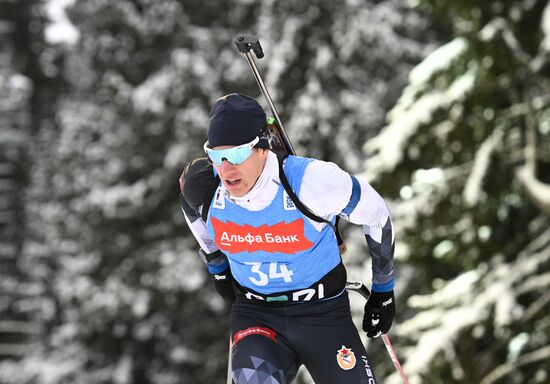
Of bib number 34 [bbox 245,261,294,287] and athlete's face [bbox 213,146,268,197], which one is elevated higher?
athlete's face [bbox 213,146,268,197]

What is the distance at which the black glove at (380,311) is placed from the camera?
383cm

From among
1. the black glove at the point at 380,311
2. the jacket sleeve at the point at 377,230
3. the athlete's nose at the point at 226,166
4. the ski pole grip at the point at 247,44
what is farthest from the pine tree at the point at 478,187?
the athlete's nose at the point at 226,166

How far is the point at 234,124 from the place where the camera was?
331cm

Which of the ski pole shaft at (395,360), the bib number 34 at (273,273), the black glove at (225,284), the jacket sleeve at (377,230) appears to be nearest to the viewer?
the jacket sleeve at (377,230)

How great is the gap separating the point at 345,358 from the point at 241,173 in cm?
95

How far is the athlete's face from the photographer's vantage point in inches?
130

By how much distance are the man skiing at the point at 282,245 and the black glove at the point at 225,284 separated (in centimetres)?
28

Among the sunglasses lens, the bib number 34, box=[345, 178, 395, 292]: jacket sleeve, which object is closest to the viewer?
the sunglasses lens

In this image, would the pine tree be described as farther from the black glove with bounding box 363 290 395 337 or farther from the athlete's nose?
the athlete's nose

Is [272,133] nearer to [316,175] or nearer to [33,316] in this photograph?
[316,175]

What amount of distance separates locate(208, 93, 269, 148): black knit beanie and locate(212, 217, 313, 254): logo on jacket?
1.20 ft

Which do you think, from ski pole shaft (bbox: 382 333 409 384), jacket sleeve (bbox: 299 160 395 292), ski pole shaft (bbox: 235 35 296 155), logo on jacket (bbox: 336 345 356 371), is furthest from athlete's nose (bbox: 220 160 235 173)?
ski pole shaft (bbox: 382 333 409 384)

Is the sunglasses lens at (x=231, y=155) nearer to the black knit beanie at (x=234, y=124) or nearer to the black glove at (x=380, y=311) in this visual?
the black knit beanie at (x=234, y=124)

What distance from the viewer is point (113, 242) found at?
1914 cm
